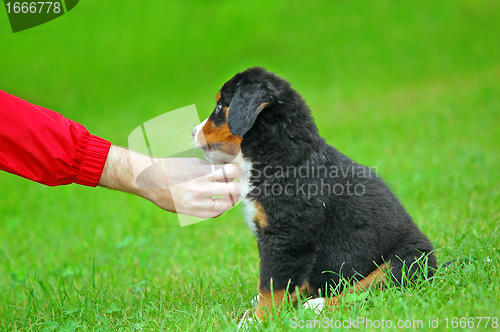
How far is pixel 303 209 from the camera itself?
263 centimetres

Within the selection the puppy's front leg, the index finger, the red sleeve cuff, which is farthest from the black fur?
the red sleeve cuff

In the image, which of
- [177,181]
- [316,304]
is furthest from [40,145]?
[316,304]

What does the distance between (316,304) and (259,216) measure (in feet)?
2.05

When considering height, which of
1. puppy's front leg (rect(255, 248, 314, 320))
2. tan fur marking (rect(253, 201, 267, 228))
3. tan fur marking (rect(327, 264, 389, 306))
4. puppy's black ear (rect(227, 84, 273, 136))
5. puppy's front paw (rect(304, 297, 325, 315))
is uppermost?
puppy's black ear (rect(227, 84, 273, 136))

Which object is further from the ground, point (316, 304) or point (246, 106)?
point (246, 106)

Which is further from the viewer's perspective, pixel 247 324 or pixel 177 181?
pixel 177 181

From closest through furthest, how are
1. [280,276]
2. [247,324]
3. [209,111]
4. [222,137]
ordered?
[247,324] → [280,276] → [222,137] → [209,111]

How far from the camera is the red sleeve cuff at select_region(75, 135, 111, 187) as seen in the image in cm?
279

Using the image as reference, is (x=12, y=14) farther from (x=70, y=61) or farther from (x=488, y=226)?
(x=488, y=226)

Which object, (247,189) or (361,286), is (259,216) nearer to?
(247,189)

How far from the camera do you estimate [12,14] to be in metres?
9.30

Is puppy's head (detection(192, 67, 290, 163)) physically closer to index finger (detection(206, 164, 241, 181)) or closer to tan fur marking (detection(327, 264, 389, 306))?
index finger (detection(206, 164, 241, 181))

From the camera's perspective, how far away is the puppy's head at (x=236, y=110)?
2.66 metres

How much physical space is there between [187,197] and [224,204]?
23 cm
